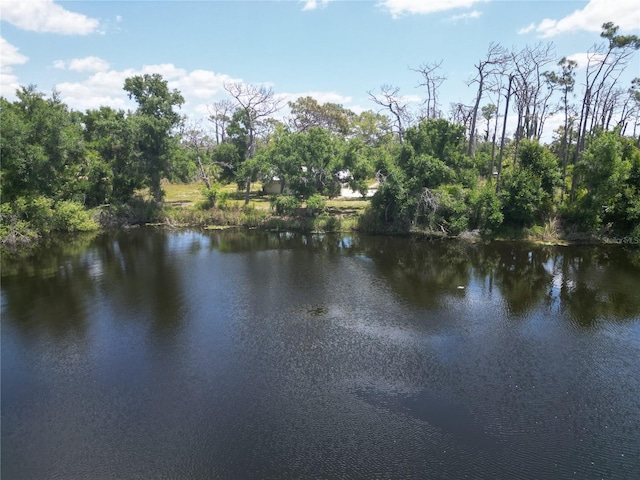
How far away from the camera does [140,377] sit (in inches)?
537

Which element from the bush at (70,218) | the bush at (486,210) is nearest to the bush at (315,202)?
the bush at (486,210)

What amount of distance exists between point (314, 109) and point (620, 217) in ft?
130

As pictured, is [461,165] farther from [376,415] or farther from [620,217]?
[376,415]

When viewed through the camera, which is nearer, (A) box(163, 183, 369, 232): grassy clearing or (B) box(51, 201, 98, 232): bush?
(B) box(51, 201, 98, 232): bush

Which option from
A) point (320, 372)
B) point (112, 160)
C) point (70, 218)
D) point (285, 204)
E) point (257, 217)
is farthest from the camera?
point (112, 160)

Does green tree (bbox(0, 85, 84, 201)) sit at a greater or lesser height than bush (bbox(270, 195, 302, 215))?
greater

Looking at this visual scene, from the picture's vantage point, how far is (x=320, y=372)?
45.9ft

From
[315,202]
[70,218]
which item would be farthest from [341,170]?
[70,218]

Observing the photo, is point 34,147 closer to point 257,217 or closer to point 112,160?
point 112,160

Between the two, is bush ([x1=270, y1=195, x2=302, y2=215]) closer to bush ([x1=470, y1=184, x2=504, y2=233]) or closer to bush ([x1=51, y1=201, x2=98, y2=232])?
bush ([x1=470, y1=184, x2=504, y2=233])

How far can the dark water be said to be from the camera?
1043cm

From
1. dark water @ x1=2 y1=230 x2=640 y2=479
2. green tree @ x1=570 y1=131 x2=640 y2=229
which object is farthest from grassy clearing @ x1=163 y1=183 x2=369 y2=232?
green tree @ x1=570 y1=131 x2=640 y2=229

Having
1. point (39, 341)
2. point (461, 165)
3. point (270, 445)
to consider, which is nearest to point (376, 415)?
point (270, 445)

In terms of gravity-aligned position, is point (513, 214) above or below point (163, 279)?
above
